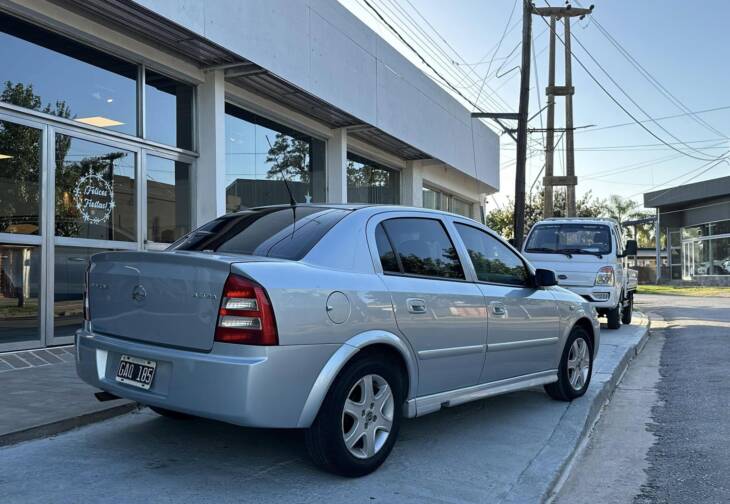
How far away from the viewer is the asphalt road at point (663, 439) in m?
4.08

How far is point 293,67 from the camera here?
1041cm

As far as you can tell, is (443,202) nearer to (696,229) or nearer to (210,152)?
(210,152)

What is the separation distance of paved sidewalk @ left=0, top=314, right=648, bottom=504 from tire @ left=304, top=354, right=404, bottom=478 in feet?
0.44

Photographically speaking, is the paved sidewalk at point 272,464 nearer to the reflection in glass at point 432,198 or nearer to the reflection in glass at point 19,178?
the reflection in glass at point 19,178

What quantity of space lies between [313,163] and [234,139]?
2.55 m

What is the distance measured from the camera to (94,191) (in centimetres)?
859

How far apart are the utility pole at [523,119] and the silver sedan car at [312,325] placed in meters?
11.0

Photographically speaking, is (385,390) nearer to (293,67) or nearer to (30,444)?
(30,444)

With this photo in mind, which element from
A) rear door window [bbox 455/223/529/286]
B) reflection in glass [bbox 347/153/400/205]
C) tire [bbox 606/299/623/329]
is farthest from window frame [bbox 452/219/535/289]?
reflection in glass [bbox 347/153/400/205]

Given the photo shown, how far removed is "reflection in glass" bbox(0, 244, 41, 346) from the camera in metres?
7.42

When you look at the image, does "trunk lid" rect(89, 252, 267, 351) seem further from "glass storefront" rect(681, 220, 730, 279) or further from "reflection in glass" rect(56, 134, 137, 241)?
"glass storefront" rect(681, 220, 730, 279)

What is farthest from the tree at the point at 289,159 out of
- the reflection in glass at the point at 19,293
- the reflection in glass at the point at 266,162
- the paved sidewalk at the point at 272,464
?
the paved sidewalk at the point at 272,464

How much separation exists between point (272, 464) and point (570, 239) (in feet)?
31.7

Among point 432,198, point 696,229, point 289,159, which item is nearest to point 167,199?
point 289,159
